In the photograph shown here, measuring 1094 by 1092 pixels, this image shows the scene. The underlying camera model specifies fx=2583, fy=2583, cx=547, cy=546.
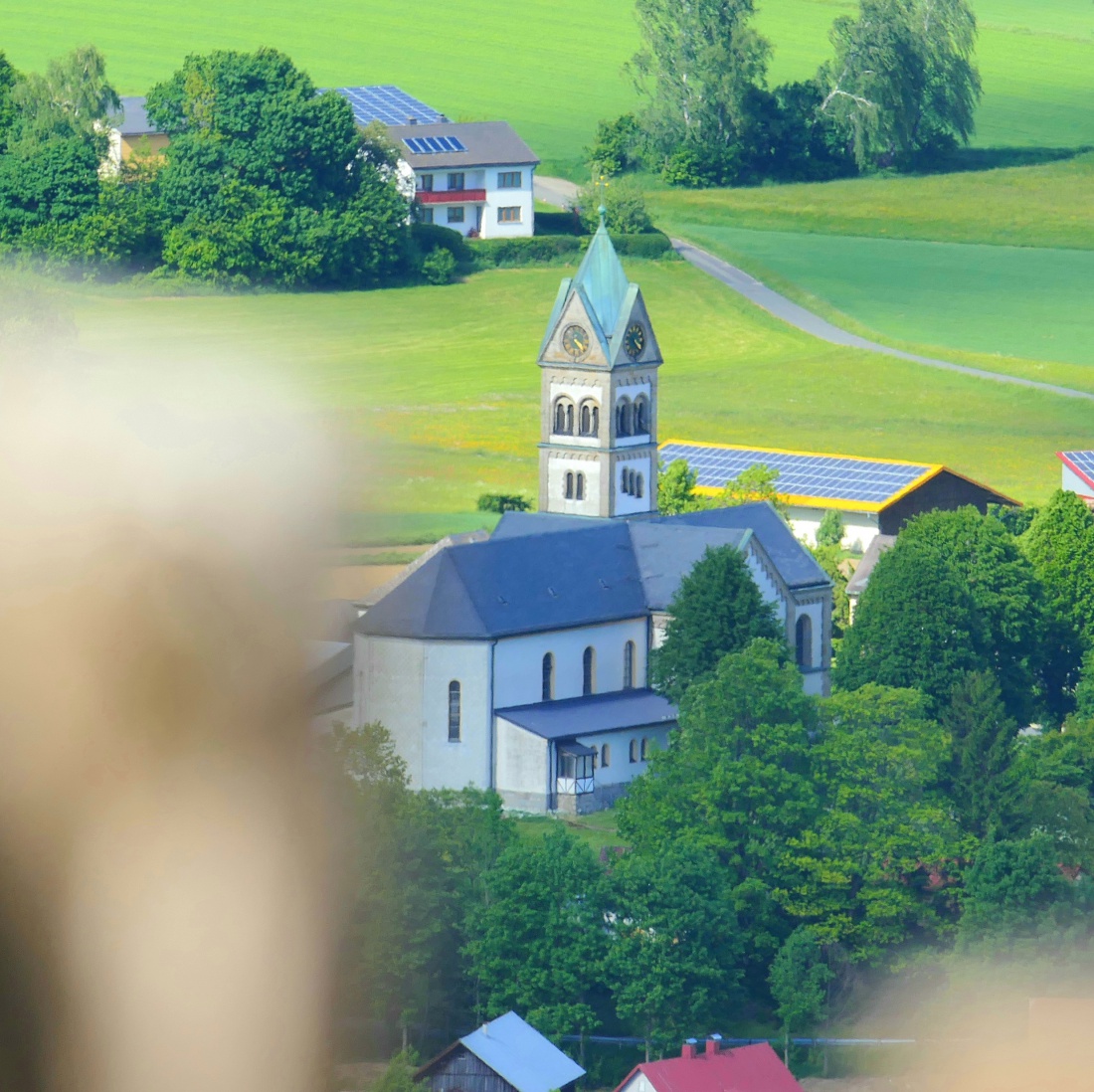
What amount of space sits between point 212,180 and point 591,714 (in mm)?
85478

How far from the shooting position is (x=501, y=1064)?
5516 cm

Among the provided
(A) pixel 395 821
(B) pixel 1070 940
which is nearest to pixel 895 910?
(B) pixel 1070 940

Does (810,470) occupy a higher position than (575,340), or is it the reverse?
(575,340)

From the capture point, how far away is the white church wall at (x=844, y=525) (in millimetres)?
108188

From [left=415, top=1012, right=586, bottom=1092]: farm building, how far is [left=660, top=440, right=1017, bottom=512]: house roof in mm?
52460

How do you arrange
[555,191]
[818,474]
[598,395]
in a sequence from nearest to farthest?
1. [598,395]
2. [818,474]
3. [555,191]

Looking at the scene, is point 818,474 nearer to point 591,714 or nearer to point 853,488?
point 853,488

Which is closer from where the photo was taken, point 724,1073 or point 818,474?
point 724,1073

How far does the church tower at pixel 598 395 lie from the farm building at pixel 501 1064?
33688mm

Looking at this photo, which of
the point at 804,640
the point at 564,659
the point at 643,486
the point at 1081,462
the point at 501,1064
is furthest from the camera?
the point at 1081,462

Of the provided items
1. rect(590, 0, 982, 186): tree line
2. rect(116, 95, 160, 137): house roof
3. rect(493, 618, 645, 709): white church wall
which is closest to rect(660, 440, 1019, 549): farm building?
rect(493, 618, 645, 709): white church wall

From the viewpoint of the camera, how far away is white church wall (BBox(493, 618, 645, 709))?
80688 mm

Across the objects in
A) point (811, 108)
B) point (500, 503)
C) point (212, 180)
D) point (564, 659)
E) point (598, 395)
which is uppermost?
point (811, 108)

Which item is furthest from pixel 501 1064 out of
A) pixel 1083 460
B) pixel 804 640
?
pixel 1083 460
